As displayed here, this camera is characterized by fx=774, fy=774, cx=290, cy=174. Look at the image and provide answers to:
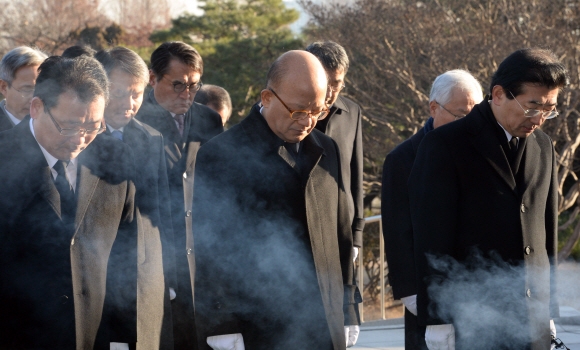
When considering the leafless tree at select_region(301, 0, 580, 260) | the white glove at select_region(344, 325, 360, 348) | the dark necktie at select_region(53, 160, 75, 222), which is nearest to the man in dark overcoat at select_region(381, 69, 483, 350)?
the white glove at select_region(344, 325, 360, 348)

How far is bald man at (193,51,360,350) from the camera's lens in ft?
10.0

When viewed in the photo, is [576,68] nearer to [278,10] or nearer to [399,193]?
[399,193]

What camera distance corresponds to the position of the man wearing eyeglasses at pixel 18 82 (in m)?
4.29

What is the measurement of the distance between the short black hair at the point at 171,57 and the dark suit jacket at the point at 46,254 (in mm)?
1598

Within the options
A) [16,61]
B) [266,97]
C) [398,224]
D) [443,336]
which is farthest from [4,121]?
[443,336]

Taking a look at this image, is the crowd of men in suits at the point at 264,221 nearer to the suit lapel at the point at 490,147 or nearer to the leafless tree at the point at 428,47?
the suit lapel at the point at 490,147

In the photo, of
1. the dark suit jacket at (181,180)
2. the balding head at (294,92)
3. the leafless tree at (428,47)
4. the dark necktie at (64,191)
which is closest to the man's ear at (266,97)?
the balding head at (294,92)

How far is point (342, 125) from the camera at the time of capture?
4.78 meters

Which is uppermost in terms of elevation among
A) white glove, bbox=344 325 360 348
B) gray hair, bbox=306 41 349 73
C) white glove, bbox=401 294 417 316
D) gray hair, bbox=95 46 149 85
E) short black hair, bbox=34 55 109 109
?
gray hair, bbox=306 41 349 73

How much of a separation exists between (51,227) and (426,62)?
904 cm

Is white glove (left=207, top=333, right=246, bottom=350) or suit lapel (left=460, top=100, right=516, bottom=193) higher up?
suit lapel (left=460, top=100, right=516, bottom=193)

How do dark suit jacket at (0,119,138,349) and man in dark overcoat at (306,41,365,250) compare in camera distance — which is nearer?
dark suit jacket at (0,119,138,349)

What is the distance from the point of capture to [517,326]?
3.23 meters

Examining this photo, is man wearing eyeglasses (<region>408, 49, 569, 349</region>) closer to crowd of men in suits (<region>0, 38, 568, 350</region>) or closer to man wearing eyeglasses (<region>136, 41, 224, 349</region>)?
crowd of men in suits (<region>0, 38, 568, 350</region>)
